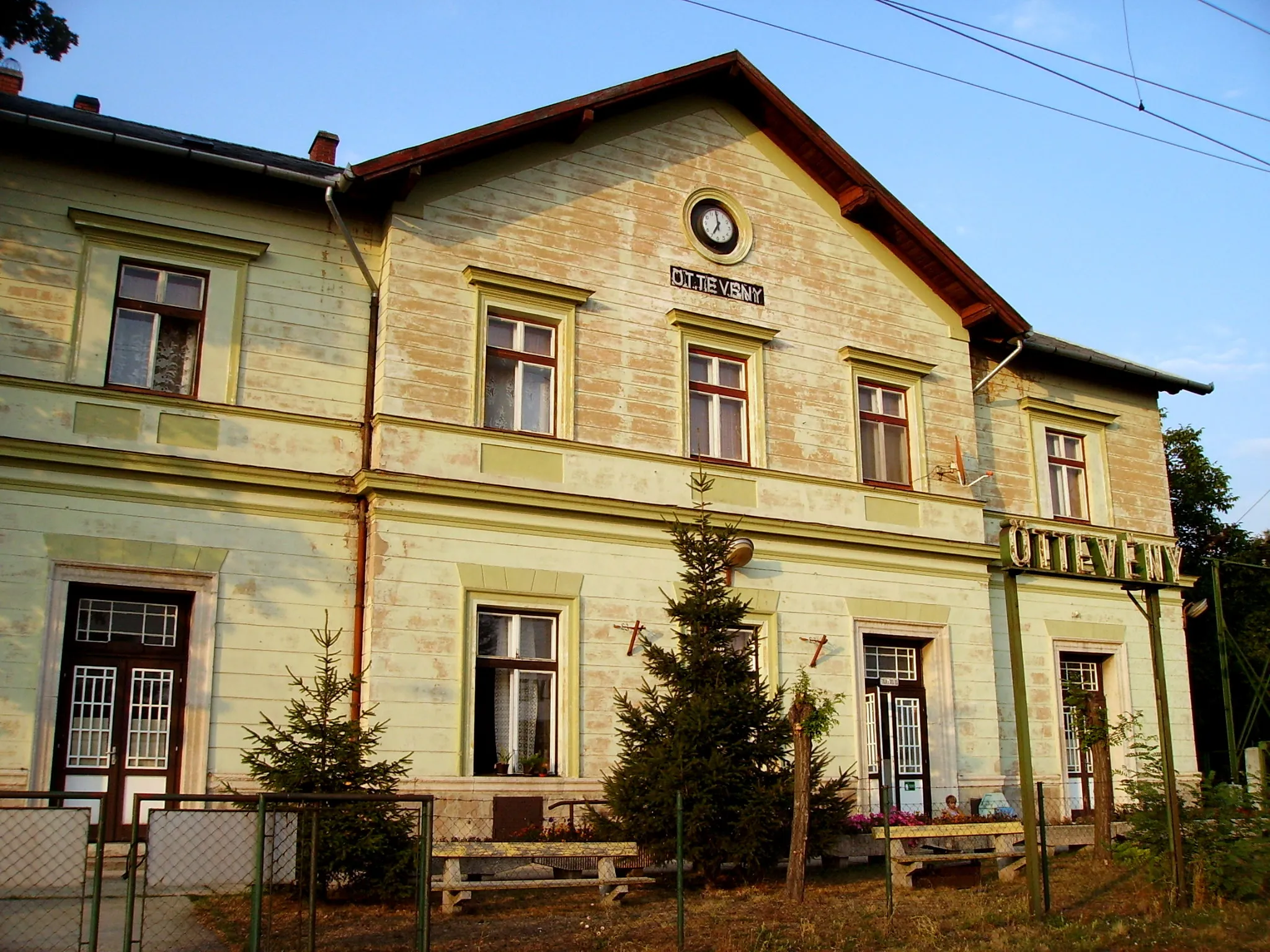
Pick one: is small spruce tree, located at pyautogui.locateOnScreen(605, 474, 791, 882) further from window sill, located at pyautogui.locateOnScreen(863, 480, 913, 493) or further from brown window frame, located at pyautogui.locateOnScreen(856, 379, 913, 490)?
brown window frame, located at pyautogui.locateOnScreen(856, 379, 913, 490)

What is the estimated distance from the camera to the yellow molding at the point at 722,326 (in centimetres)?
1591

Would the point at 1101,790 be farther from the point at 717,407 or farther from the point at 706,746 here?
the point at 717,407

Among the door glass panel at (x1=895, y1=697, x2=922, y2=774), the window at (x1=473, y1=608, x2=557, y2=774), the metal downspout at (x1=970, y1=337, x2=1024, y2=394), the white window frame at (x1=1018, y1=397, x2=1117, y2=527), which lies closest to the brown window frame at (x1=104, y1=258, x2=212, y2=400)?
the window at (x1=473, y1=608, x2=557, y2=774)

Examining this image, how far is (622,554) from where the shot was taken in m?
14.9

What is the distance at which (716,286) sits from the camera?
16.4 metres

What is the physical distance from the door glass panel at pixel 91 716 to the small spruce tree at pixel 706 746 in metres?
5.07

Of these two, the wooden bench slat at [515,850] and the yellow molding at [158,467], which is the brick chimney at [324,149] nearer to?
the yellow molding at [158,467]

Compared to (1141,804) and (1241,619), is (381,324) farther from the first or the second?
(1241,619)

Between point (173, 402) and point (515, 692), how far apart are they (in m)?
4.80

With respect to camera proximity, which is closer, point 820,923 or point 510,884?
point 820,923

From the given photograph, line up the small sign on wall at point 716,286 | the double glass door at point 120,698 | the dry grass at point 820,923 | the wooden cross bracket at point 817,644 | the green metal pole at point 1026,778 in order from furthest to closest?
the small sign on wall at point 716,286
the wooden cross bracket at point 817,644
the double glass door at point 120,698
the green metal pole at point 1026,778
the dry grass at point 820,923

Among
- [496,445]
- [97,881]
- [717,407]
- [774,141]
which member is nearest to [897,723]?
[717,407]

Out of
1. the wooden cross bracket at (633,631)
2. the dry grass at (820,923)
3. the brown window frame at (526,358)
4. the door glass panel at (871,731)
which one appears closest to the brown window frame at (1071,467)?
the door glass panel at (871,731)

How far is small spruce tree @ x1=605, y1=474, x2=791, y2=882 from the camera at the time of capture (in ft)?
37.7
